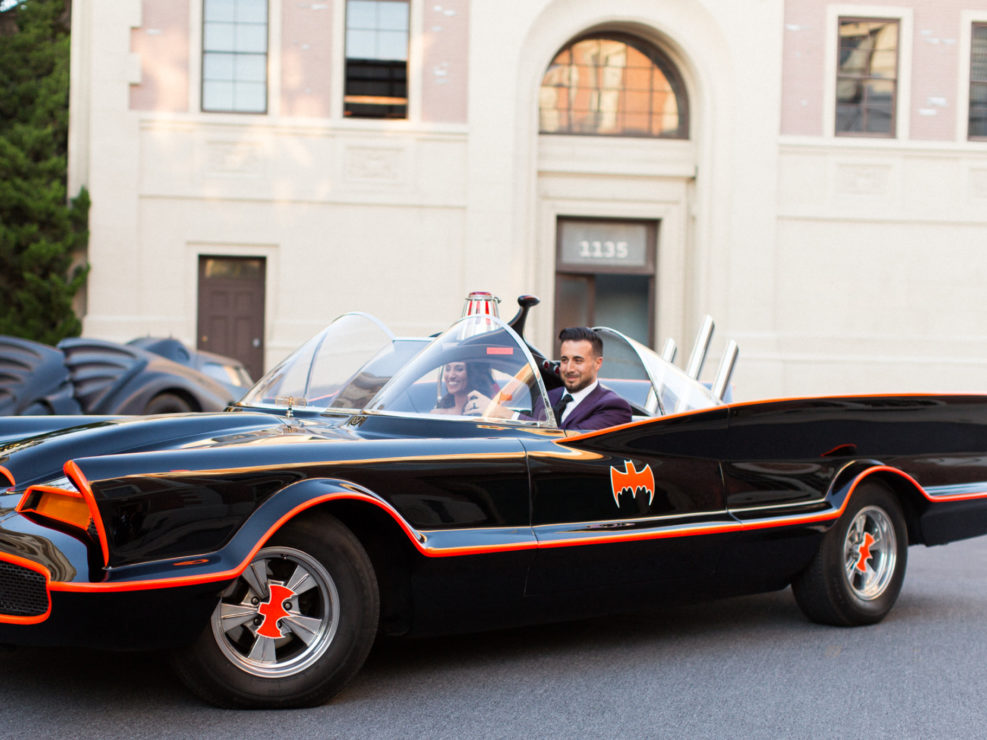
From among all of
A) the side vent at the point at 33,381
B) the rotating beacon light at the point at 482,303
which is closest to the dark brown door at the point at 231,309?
the side vent at the point at 33,381

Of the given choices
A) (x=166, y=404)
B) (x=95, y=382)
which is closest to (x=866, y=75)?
(x=166, y=404)

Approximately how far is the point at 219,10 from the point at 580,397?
55.6 ft

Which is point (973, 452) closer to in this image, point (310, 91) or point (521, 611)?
point (521, 611)

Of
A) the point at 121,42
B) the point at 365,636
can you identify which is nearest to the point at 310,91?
the point at 121,42

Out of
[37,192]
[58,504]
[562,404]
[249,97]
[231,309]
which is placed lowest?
[58,504]

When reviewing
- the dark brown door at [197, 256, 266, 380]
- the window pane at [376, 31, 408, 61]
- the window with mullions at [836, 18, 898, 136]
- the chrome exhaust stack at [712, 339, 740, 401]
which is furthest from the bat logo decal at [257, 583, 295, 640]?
the window with mullions at [836, 18, 898, 136]

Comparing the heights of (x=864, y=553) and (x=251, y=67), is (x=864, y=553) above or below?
below

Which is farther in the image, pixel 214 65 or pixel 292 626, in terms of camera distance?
pixel 214 65

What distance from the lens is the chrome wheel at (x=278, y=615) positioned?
3.53 meters

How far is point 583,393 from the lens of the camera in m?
5.04

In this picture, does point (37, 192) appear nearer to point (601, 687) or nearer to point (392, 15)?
point (392, 15)

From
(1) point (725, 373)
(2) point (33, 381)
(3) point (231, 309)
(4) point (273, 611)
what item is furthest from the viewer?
(3) point (231, 309)

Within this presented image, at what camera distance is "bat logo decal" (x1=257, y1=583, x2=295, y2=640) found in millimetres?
3555

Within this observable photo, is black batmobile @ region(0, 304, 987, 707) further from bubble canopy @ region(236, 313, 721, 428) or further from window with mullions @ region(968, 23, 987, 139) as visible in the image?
window with mullions @ region(968, 23, 987, 139)
